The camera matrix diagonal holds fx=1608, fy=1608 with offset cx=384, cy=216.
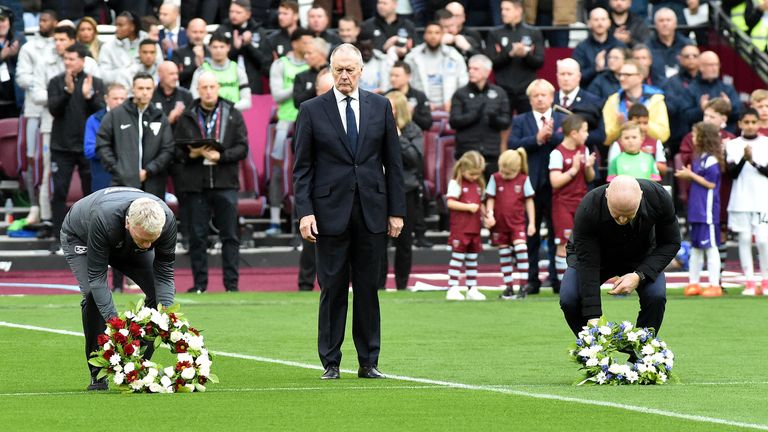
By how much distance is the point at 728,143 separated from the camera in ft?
63.4

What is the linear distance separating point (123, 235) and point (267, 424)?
7.07 ft

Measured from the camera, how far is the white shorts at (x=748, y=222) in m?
19.0

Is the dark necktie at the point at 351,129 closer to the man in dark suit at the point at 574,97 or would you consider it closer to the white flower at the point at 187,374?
the white flower at the point at 187,374

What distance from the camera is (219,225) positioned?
65.3 ft

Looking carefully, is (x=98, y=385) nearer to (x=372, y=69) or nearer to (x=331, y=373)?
(x=331, y=373)

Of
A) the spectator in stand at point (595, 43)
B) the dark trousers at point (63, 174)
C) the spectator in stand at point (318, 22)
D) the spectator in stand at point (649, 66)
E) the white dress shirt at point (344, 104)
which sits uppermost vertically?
the spectator in stand at point (318, 22)

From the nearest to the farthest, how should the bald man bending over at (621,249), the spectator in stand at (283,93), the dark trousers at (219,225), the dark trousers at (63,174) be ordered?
the bald man bending over at (621,249), the dark trousers at (219,225), the dark trousers at (63,174), the spectator in stand at (283,93)

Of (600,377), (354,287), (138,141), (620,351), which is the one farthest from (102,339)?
(138,141)

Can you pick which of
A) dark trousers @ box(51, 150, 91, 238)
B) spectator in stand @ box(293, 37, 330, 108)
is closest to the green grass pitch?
dark trousers @ box(51, 150, 91, 238)

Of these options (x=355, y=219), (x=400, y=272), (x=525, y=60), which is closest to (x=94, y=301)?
(x=355, y=219)

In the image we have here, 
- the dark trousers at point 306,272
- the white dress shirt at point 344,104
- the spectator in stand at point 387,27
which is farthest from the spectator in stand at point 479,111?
the white dress shirt at point 344,104

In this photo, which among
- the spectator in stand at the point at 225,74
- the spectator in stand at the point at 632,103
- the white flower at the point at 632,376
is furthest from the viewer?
the spectator in stand at the point at 225,74

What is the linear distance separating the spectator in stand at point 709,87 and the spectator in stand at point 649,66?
0.49 metres

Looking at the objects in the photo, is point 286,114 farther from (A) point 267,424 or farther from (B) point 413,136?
(A) point 267,424
